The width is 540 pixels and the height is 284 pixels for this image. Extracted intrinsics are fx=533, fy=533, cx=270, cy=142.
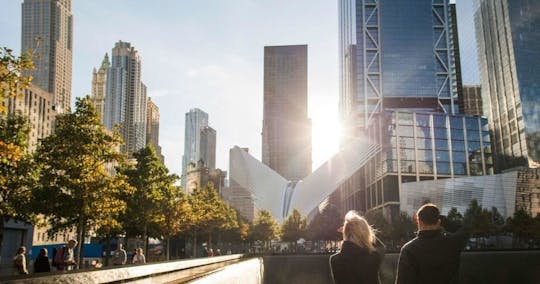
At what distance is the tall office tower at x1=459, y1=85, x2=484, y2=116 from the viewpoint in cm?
18225

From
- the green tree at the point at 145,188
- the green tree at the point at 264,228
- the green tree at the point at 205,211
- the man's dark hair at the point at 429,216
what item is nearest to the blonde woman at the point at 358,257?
the man's dark hair at the point at 429,216

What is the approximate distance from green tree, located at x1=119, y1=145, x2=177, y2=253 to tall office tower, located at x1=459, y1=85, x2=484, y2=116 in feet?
522

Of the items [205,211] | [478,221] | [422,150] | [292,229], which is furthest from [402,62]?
[205,211]

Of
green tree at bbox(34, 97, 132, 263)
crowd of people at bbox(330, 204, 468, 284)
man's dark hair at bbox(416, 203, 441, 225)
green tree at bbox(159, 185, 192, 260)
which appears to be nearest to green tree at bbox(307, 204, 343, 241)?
green tree at bbox(159, 185, 192, 260)

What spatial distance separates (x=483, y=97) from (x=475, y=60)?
580 inches

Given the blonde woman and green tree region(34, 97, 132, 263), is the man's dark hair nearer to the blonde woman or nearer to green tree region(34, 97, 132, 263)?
the blonde woman

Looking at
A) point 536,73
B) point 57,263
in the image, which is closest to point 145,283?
point 57,263

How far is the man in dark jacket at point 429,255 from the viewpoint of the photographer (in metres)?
4.94

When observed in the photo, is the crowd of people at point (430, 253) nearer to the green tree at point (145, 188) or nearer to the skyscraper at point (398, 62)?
the green tree at point (145, 188)

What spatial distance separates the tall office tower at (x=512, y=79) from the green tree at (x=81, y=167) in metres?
129

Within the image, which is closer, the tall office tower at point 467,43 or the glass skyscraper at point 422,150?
the glass skyscraper at point 422,150

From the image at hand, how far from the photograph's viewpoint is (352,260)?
18.3ft

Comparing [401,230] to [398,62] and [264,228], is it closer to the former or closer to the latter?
[264,228]

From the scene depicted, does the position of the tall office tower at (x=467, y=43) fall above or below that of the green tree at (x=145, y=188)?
above
